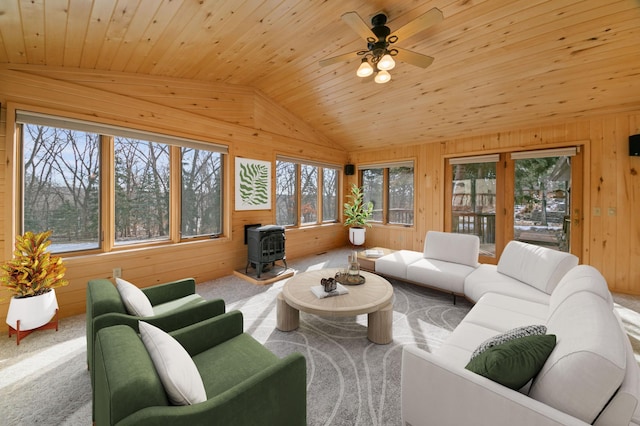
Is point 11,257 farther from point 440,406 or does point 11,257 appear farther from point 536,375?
point 536,375

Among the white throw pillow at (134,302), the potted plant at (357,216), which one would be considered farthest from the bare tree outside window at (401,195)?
the white throw pillow at (134,302)

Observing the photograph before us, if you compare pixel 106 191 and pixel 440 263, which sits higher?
pixel 106 191

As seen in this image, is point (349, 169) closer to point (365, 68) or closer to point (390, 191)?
point (390, 191)

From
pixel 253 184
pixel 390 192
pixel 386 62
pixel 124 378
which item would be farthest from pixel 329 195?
pixel 124 378

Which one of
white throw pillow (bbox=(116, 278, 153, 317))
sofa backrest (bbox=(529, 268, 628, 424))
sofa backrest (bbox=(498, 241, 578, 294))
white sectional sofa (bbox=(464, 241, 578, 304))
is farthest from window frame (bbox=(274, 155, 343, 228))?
sofa backrest (bbox=(529, 268, 628, 424))

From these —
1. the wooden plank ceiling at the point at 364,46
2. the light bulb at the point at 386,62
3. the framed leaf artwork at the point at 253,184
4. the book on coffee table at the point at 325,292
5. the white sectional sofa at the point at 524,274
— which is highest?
the wooden plank ceiling at the point at 364,46

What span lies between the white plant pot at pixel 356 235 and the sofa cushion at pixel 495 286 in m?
3.13

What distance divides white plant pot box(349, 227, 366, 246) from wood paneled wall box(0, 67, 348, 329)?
1170 mm

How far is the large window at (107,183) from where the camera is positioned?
2.81 metres

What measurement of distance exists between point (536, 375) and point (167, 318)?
76.4 inches

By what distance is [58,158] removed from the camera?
2.92m

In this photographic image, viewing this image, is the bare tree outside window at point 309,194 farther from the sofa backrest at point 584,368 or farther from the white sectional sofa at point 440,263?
the sofa backrest at point 584,368

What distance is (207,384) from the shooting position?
1.30 metres

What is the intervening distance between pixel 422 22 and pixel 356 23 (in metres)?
0.52
